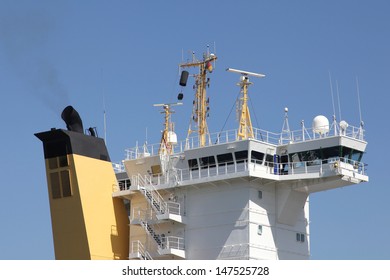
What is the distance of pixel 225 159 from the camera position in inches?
2317

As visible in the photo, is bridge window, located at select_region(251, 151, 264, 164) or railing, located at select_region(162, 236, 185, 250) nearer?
bridge window, located at select_region(251, 151, 264, 164)

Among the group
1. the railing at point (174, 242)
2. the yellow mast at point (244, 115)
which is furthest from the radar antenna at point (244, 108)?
the railing at point (174, 242)

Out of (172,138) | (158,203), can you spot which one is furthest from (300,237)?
(172,138)

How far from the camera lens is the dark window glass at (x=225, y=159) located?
58.6 meters

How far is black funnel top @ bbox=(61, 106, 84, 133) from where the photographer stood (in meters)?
62.8

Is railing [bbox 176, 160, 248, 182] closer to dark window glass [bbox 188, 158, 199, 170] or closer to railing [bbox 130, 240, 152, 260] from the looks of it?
dark window glass [bbox 188, 158, 199, 170]

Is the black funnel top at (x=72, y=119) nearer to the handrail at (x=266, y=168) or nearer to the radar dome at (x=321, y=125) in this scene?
the handrail at (x=266, y=168)

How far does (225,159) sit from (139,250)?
279 inches

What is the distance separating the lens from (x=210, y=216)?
192 ft

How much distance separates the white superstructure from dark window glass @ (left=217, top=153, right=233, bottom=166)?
53 millimetres

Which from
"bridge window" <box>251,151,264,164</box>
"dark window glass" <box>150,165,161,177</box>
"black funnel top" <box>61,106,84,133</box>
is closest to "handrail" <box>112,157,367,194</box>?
"bridge window" <box>251,151,264,164</box>

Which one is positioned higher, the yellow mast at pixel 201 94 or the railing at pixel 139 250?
the yellow mast at pixel 201 94

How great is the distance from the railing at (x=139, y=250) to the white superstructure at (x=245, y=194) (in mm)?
59

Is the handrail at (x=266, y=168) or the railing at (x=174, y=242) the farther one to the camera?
the railing at (x=174, y=242)
